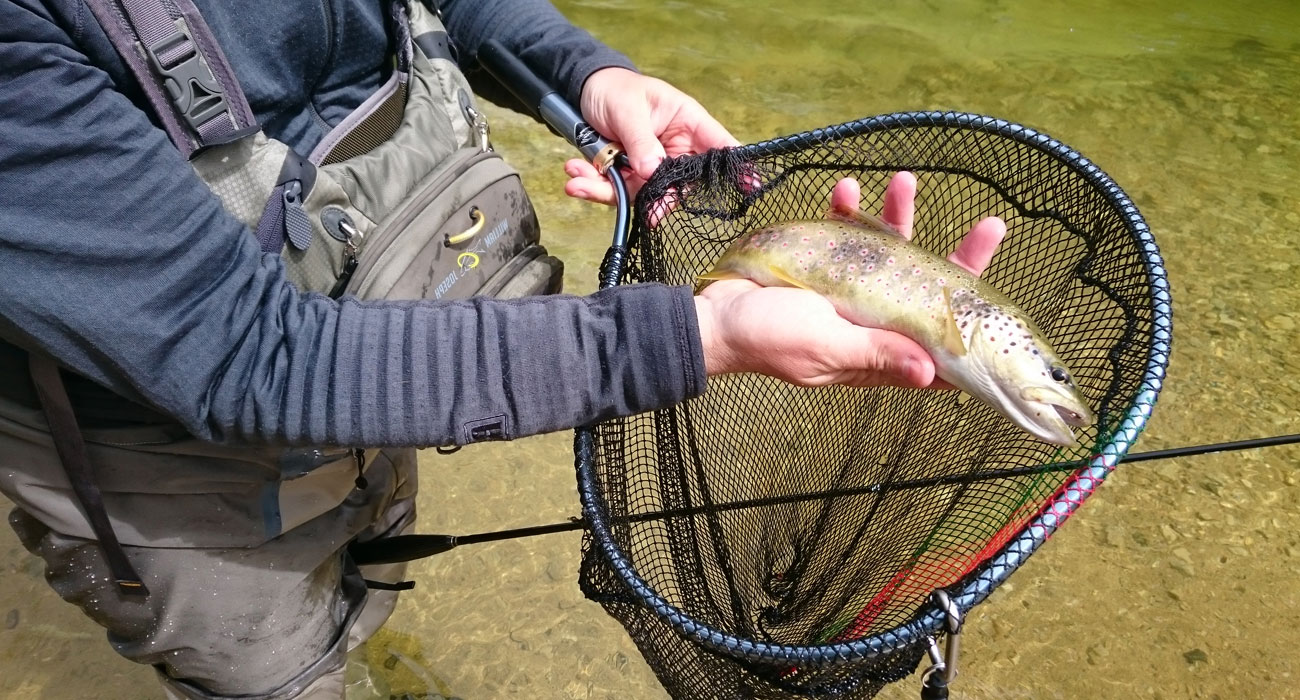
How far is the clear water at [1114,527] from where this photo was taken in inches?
81.7

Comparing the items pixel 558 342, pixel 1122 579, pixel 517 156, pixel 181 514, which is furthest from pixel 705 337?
pixel 517 156

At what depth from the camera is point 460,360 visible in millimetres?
1023

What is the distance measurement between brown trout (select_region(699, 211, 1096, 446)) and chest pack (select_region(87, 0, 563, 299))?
1.23ft

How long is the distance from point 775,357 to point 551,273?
1.81 ft

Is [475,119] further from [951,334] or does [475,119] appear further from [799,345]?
[951,334]

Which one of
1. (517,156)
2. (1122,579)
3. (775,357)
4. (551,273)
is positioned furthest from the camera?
(517,156)

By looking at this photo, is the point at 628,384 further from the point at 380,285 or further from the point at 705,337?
the point at 380,285

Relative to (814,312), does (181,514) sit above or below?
below

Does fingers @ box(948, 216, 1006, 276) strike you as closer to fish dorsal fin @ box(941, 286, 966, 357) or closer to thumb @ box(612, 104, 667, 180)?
fish dorsal fin @ box(941, 286, 966, 357)

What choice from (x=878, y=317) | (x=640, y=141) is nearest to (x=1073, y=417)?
(x=878, y=317)

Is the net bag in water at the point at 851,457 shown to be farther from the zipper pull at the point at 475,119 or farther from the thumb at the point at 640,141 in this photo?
the zipper pull at the point at 475,119

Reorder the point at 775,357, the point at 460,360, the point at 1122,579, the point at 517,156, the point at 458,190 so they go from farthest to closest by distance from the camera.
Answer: the point at 517,156, the point at 1122,579, the point at 458,190, the point at 775,357, the point at 460,360

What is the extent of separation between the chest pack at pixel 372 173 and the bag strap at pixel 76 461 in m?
0.28

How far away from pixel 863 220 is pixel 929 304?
23cm
